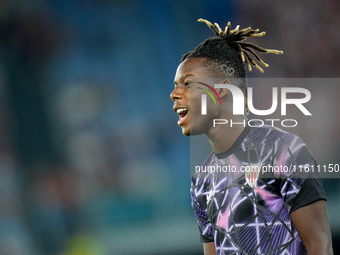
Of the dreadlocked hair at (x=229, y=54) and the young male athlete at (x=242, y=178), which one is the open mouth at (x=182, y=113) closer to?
the young male athlete at (x=242, y=178)

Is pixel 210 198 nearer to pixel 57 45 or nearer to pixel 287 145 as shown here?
pixel 287 145

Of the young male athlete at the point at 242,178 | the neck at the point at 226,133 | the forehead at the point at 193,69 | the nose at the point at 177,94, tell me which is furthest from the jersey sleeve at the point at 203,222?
the forehead at the point at 193,69

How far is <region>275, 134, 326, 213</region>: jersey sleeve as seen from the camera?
1.79 m

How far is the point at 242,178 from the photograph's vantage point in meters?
2.09

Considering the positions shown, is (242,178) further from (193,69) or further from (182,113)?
(193,69)

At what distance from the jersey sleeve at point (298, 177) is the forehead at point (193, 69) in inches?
22.5

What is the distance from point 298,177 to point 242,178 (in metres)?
0.32

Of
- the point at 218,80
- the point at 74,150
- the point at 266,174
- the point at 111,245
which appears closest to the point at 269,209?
the point at 266,174

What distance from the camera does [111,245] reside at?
4.63 meters

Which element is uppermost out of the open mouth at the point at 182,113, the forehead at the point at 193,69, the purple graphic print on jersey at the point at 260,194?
the forehead at the point at 193,69

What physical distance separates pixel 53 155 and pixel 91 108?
68cm

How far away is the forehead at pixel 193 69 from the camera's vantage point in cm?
224

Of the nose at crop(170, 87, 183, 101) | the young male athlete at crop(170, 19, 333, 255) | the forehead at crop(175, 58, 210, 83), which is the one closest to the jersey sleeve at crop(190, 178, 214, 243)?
the young male athlete at crop(170, 19, 333, 255)

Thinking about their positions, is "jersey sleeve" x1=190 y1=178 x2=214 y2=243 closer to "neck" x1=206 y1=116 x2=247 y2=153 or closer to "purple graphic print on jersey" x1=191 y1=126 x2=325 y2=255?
"purple graphic print on jersey" x1=191 y1=126 x2=325 y2=255
